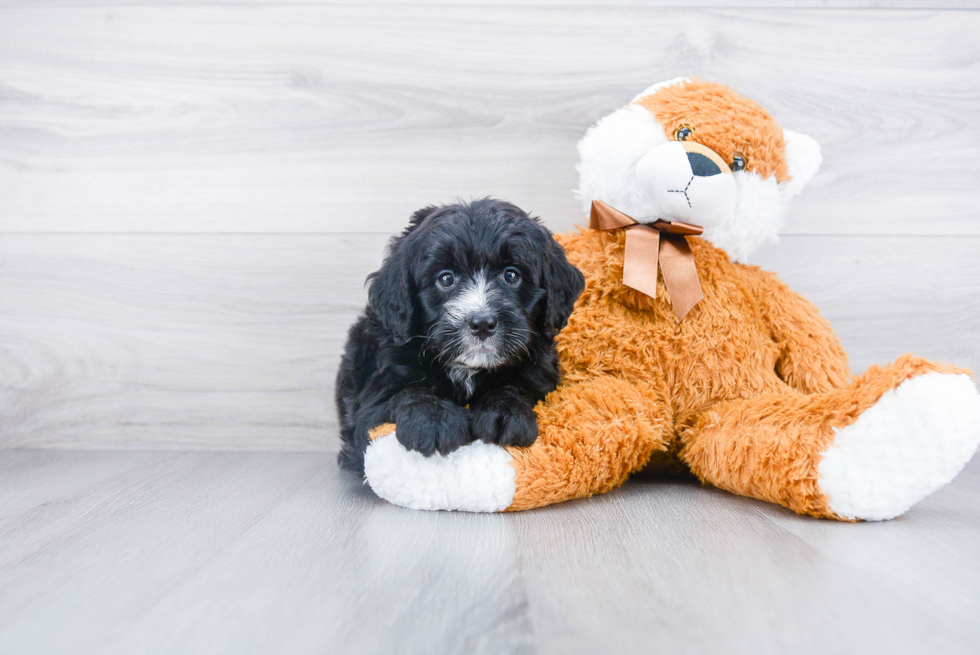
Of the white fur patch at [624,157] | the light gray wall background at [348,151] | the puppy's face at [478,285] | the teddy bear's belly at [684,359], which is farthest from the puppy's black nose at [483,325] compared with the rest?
the light gray wall background at [348,151]

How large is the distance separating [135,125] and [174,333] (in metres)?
0.57

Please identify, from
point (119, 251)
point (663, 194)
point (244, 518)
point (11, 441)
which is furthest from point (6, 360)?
point (663, 194)

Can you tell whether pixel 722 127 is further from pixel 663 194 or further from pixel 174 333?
pixel 174 333

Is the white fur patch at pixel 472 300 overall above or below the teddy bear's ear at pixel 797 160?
below

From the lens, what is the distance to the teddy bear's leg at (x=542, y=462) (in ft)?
3.75

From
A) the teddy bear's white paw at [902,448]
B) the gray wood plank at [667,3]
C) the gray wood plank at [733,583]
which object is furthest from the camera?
the gray wood plank at [667,3]

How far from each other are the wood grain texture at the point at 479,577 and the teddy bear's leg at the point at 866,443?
0.05 m

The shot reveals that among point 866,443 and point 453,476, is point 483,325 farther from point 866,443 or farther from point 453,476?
point 866,443

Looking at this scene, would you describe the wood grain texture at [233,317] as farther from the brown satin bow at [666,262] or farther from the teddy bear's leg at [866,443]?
the teddy bear's leg at [866,443]

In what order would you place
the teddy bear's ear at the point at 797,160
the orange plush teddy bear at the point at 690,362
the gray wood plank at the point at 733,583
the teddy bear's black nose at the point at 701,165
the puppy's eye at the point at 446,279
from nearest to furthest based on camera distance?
the gray wood plank at the point at 733,583 → the orange plush teddy bear at the point at 690,362 → the puppy's eye at the point at 446,279 → the teddy bear's black nose at the point at 701,165 → the teddy bear's ear at the point at 797,160

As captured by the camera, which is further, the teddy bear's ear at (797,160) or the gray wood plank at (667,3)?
the gray wood plank at (667,3)

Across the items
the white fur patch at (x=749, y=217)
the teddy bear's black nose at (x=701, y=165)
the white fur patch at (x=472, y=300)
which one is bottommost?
the white fur patch at (x=472, y=300)

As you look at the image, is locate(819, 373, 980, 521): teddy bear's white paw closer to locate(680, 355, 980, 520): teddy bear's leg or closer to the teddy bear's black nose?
locate(680, 355, 980, 520): teddy bear's leg

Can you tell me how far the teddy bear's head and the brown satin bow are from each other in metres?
0.03
